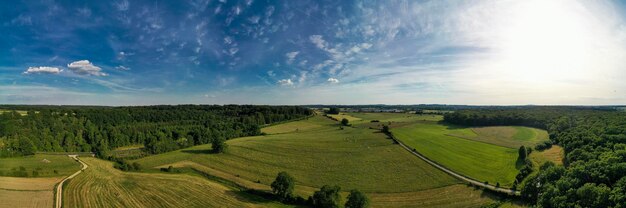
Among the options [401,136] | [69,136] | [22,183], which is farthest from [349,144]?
[69,136]

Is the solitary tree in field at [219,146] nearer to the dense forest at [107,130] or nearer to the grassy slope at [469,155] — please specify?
the dense forest at [107,130]

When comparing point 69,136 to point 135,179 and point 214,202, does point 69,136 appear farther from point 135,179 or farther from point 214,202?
point 214,202

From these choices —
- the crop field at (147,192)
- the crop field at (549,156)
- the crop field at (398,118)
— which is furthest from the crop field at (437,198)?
the crop field at (398,118)

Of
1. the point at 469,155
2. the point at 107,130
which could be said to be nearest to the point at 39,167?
the point at 107,130

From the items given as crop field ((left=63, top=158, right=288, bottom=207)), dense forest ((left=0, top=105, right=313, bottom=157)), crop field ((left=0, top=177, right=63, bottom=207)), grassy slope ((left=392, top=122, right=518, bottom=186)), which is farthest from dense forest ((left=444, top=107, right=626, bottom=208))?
dense forest ((left=0, top=105, right=313, bottom=157))

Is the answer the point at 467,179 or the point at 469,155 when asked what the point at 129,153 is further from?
the point at 469,155
